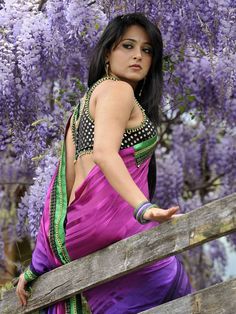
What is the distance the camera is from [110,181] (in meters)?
3.71

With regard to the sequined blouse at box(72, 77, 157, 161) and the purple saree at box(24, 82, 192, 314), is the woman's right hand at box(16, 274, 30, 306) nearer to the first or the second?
the purple saree at box(24, 82, 192, 314)

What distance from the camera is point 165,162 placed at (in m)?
8.41

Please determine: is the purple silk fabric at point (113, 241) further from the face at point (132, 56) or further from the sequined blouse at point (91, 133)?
the face at point (132, 56)

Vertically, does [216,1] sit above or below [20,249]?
Result: above

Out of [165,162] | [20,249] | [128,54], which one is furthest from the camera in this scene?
[165,162]

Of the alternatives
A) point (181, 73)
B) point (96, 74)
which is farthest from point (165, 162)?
point (96, 74)

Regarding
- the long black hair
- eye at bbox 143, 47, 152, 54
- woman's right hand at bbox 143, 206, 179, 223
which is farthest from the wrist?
eye at bbox 143, 47, 152, 54

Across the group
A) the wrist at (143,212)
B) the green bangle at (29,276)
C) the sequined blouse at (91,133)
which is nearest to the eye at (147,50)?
the sequined blouse at (91,133)

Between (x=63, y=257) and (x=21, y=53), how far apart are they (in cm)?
220

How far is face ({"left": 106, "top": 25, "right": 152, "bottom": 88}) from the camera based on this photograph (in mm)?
4102

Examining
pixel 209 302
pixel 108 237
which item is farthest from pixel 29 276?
pixel 209 302

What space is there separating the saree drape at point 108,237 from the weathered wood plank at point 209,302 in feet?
0.83

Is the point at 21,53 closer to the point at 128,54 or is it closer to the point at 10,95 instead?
the point at 10,95

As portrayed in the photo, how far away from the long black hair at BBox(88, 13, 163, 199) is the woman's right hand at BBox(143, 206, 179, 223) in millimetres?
723
